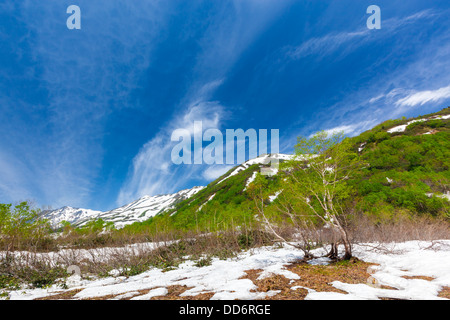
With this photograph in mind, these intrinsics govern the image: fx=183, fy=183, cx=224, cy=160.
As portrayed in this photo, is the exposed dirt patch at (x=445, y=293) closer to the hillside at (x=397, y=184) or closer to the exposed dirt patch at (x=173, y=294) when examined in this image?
the exposed dirt patch at (x=173, y=294)

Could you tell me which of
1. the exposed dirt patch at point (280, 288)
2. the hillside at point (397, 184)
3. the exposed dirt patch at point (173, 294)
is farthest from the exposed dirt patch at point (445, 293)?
the hillside at point (397, 184)

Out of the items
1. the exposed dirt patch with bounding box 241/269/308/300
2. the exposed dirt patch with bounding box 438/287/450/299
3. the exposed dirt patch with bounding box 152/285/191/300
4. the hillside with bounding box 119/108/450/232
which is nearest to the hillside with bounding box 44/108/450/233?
the hillside with bounding box 119/108/450/232

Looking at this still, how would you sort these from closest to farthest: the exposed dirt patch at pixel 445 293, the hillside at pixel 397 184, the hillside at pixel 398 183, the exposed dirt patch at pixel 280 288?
1. the exposed dirt patch at pixel 445 293
2. the exposed dirt patch at pixel 280 288
3. the hillside at pixel 397 184
4. the hillside at pixel 398 183

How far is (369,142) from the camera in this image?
56.5m

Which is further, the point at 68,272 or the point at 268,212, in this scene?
the point at 268,212

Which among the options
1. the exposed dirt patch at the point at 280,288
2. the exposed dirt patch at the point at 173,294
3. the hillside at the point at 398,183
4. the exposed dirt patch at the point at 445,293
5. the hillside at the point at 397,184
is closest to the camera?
the exposed dirt patch at the point at 445,293

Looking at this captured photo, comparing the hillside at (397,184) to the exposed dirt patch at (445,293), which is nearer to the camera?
the exposed dirt patch at (445,293)

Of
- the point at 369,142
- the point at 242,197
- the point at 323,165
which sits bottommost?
the point at 242,197

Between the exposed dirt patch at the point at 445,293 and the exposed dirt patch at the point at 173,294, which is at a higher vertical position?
the exposed dirt patch at the point at 445,293

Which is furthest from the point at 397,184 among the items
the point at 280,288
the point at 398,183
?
the point at 280,288

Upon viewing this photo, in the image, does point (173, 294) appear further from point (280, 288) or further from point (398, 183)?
point (398, 183)
